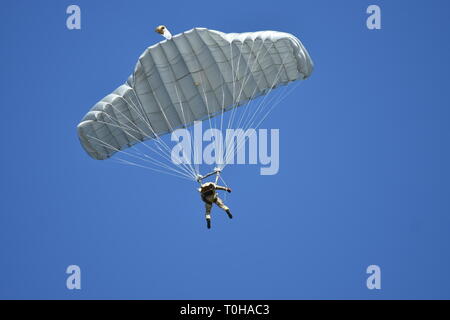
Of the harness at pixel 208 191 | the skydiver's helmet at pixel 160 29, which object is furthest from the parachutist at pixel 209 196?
the skydiver's helmet at pixel 160 29

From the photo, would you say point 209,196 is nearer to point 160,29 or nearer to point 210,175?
point 210,175

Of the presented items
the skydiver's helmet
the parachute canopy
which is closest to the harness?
the parachute canopy

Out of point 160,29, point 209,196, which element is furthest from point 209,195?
point 160,29

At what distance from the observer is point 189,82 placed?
21094 millimetres

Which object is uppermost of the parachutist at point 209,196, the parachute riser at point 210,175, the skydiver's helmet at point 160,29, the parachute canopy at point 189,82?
the skydiver's helmet at point 160,29

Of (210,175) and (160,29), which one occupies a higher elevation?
(160,29)

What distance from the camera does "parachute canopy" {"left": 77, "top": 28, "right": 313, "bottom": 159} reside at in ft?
67.4

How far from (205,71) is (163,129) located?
2223 millimetres

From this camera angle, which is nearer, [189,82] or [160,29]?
[160,29]

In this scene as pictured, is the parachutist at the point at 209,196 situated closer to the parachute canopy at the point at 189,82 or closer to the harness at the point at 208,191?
the harness at the point at 208,191

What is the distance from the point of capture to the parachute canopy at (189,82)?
2053 cm

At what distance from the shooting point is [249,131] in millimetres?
22281

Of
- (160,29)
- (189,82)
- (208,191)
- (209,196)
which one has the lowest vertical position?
(209,196)
